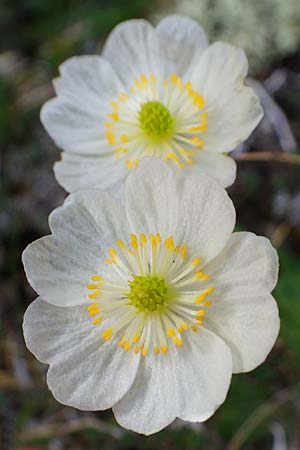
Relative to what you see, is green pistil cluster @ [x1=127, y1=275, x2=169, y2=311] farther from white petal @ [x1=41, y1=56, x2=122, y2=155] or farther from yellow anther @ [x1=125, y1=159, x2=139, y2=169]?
white petal @ [x1=41, y1=56, x2=122, y2=155]

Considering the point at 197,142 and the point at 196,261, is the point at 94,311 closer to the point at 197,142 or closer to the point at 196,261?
the point at 196,261

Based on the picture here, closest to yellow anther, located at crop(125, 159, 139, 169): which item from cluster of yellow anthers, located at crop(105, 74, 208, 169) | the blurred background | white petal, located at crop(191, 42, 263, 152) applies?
cluster of yellow anthers, located at crop(105, 74, 208, 169)

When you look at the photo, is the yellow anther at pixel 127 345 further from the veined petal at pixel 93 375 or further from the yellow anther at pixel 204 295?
the yellow anther at pixel 204 295

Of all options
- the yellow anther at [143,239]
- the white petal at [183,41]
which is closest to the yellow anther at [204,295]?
the yellow anther at [143,239]

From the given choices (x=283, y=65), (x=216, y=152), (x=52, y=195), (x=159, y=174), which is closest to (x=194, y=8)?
(x=283, y=65)

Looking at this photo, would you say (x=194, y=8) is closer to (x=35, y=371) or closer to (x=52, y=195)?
(x=52, y=195)

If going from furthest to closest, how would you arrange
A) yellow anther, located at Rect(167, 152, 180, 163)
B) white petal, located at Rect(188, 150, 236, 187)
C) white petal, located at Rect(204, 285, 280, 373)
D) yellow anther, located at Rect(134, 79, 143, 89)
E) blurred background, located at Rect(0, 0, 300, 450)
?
blurred background, located at Rect(0, 0, 300, 450)
yellow anther, located at Rect(134, 79, 143, 89)
yellow anther, located at Rect(167, 152, 180, 163)
white petal, located at Rect(188, 150, 236, 187)
white petal, located at Rect(204, 285, 280, 373)

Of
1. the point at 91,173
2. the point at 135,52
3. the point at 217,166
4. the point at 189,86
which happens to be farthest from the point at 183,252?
the point at 135,52

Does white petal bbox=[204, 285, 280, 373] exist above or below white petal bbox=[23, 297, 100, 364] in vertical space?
below
